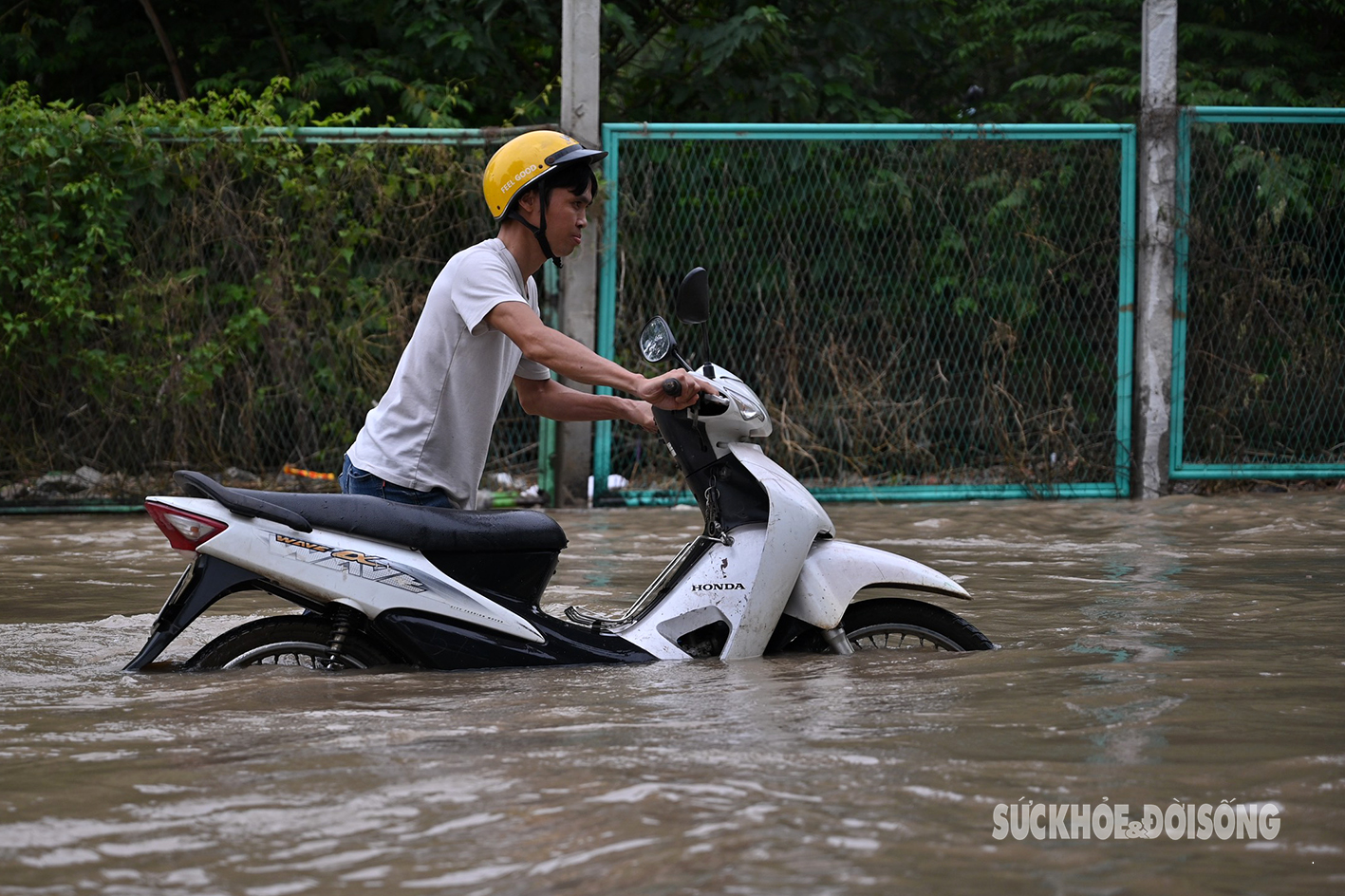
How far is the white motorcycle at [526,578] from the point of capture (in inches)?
139

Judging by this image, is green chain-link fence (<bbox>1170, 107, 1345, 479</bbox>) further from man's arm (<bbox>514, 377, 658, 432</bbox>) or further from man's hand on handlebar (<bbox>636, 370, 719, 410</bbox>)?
man's hand on handlebar (<bbox>636, 370, 719, 410</bbox>)

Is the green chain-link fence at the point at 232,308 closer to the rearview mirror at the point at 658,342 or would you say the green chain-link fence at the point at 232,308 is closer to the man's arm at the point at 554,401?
the man's arm at the point at 554,401

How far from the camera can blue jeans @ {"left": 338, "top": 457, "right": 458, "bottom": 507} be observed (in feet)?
12.6

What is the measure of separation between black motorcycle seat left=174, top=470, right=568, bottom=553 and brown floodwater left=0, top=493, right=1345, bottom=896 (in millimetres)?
359

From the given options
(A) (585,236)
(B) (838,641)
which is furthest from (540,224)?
(A) (585,236)

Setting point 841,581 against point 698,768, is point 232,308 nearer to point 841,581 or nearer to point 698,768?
point 841,581

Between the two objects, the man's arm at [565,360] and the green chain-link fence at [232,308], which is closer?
the man's arm at [565,360]

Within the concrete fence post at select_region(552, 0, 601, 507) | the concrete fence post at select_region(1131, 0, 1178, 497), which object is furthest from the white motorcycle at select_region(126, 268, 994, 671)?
the concrete fence post at select_region(1131, 0, 1178, 497)

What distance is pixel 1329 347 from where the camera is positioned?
350 inches

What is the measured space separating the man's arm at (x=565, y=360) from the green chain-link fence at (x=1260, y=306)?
5914 mm

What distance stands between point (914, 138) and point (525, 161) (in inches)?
208

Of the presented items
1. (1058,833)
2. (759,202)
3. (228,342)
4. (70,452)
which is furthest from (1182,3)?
(1058,833)

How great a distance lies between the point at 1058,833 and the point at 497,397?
2.04 metres

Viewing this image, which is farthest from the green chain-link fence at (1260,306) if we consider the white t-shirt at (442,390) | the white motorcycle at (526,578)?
the white t-shirt at (442,390)
